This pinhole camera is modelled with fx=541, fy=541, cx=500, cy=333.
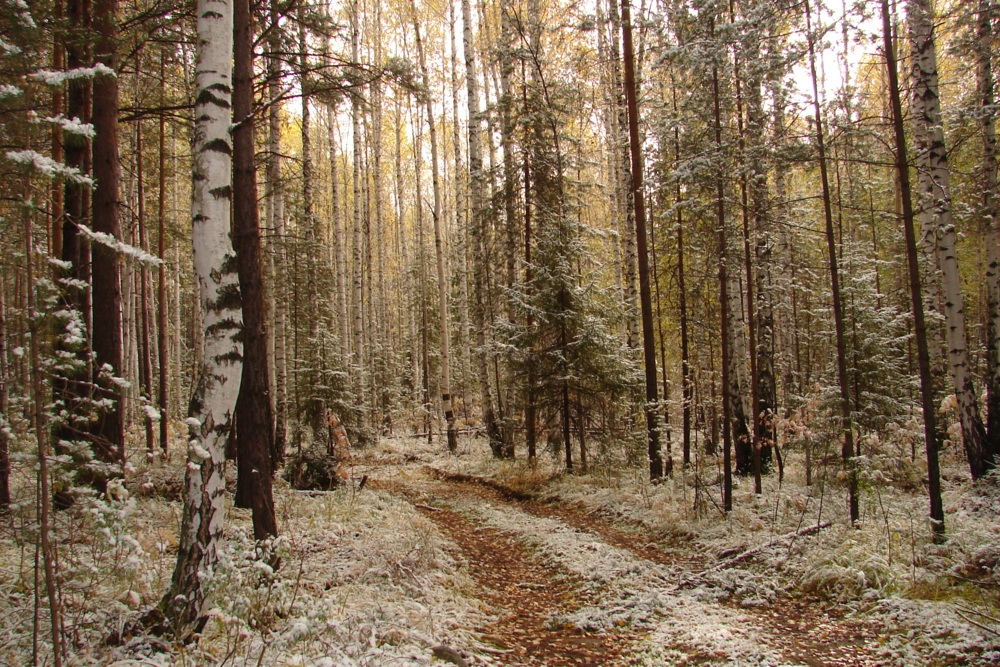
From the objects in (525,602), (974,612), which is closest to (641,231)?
(525,602)

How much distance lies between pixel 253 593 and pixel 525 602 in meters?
3.03

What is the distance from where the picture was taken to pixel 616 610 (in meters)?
5.84

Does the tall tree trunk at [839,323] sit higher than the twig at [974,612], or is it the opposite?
the tall tree trunk at [839,323]

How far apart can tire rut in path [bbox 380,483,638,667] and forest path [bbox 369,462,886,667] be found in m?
0.01

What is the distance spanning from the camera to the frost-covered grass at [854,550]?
15.9ft

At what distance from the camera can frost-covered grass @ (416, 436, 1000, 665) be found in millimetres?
4840

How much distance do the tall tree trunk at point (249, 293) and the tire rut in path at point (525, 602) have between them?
277cm

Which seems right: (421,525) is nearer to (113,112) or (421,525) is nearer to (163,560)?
(163,560)

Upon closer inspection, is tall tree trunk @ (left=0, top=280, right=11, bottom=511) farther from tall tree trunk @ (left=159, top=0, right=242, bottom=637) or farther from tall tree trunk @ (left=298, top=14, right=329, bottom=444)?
tall tree trunk @ (left=298, top=14, right=329, bottom=444)

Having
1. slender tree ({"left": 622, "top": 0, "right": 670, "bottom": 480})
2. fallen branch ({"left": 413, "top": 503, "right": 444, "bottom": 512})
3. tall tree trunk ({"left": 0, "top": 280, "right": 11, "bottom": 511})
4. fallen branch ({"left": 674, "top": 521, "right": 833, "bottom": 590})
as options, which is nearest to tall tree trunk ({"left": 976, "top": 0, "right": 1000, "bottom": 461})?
fallen branch ({"left": 674, "top": 521, "right": 833, "bottom": 590})

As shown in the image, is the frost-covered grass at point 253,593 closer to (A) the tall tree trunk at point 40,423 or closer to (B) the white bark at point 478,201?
(A) the tall tree trunk at point 40,423

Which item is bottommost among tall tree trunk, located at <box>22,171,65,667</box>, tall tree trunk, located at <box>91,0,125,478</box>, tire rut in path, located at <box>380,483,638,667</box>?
tire rut in path, located at <box>380,483,638,667</box>

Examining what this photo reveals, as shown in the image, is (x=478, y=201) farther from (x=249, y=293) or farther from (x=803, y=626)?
(x=803, y=626)

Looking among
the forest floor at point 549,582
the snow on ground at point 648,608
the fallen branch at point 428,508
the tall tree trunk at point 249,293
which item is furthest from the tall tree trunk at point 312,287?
the snow on ground at point 648,608
